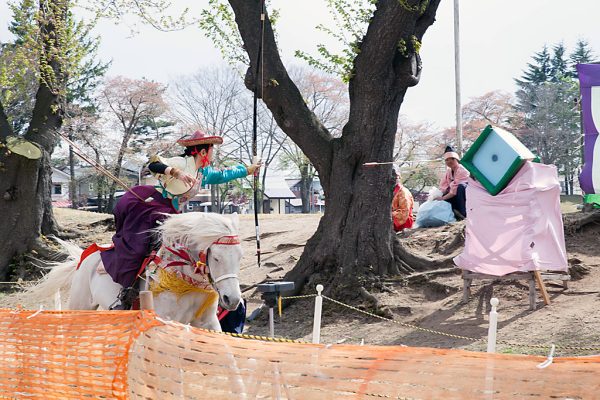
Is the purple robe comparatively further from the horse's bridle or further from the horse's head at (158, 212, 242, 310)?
the horse's bridle

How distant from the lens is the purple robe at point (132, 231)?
6.03 m

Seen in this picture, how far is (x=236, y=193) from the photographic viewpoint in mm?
52094

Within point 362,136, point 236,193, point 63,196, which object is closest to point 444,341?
point 362,136

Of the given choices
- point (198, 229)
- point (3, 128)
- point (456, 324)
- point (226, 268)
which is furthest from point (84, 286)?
point (3, 128)

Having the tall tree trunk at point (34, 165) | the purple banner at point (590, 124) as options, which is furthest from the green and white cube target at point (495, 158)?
the tall tree trunk at point (34, 165)

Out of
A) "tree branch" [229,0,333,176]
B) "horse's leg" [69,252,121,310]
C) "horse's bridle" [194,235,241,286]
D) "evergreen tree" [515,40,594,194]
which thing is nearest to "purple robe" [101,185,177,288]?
"horse's leg" [69,252,121,310]

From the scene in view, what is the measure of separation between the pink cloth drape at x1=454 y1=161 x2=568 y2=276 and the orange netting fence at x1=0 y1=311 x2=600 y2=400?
5.84 m

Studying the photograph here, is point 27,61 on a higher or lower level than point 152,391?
higher

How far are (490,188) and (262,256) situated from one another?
606 centimetres

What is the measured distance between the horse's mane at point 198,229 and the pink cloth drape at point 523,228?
444 cm

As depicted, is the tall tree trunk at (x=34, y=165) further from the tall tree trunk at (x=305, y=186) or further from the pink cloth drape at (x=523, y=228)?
the tall tree trunk at (x=305, y=186)

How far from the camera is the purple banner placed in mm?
7680

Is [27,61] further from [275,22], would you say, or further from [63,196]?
[63,196]

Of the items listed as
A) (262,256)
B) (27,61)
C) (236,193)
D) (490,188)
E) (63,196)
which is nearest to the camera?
(490,188)
